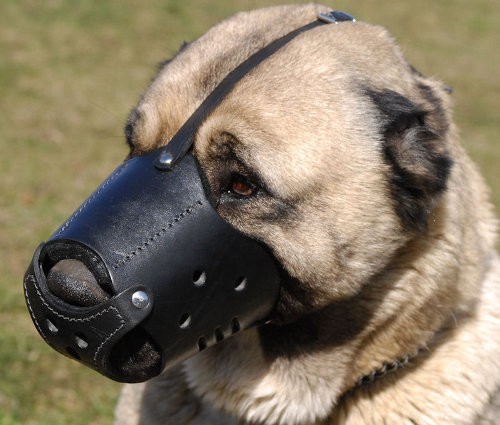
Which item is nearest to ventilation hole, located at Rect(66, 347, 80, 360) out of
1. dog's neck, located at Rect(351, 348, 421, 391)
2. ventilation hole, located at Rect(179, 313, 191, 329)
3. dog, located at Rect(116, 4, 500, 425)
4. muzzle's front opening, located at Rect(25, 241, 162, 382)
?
muzzle's front opening, located at Rect(25, 241, 162, 382)

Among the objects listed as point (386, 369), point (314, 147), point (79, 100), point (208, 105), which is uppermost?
point (208, 105)

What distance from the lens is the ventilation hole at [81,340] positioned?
211 centimetres

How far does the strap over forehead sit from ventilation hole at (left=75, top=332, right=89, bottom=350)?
1.85 ft

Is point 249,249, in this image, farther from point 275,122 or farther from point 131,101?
point 131,101

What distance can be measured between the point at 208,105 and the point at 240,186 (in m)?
0.29

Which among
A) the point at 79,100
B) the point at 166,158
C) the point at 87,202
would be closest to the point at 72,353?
the point at 87,202

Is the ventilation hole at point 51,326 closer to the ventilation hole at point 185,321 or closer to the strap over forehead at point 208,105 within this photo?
the ventilation hole at point 185,321

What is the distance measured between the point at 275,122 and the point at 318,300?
629 millimetres

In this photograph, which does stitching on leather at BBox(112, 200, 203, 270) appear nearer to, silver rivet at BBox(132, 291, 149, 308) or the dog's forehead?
silver rivet at BBox(132, 291, 149, 308)

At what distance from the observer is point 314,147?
2.29 metres

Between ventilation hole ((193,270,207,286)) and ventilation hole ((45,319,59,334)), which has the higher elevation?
ventilation hole ((193,270,207,286))

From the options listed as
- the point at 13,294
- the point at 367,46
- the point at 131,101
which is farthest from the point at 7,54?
the point at 367,46

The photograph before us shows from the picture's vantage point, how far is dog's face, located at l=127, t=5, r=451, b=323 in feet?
7.45

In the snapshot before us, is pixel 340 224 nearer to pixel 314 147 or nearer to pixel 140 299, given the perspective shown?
pixel 314 147
